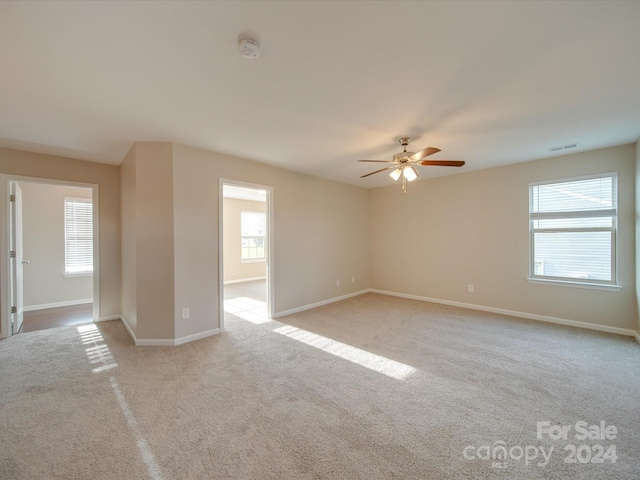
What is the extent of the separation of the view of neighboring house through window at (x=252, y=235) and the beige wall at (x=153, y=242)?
4.65 meters

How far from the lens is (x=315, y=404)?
2102mm

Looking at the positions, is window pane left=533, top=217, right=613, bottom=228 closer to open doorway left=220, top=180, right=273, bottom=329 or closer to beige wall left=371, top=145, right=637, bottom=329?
beige wall left=371, top=145, right=637, bottom=329

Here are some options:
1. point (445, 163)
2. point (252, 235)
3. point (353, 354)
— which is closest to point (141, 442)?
point (353, 354)

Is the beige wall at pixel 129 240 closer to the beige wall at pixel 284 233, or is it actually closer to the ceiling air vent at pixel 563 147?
the beige wall at pixel 284 233

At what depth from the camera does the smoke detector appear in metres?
1.54

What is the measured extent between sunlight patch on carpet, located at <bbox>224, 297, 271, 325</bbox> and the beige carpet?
742 millimetres

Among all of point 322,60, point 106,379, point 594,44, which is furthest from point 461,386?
point 106,379

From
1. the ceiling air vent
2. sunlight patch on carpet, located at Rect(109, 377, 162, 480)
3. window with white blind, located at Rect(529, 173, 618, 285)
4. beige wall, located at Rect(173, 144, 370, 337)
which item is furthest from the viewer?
window with white blind, located at Rect(529, 173, 618, 285)

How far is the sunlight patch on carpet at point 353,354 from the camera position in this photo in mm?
2619

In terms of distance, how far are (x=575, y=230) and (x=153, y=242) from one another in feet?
19.8

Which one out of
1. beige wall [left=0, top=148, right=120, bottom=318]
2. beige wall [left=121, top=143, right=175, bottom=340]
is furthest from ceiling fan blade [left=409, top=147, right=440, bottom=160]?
beige wall [left=0, top=148, right=120, bottom=318]

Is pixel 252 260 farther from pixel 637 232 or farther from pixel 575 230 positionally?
pixel 637 232

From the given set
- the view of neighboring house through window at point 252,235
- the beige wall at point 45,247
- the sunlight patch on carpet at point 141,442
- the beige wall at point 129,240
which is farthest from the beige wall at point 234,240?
the sunlight patch on carpet at point 141,442

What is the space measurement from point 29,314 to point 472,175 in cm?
830
